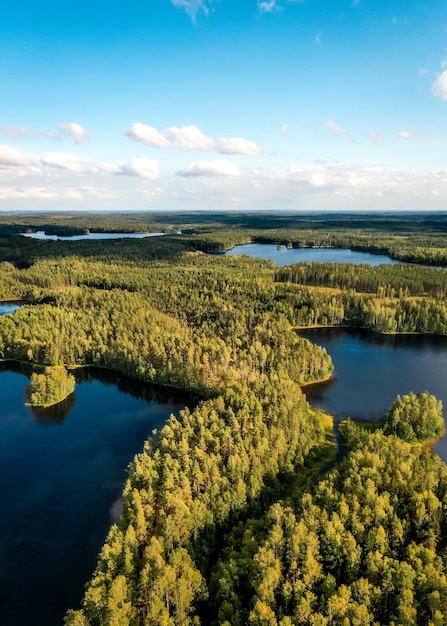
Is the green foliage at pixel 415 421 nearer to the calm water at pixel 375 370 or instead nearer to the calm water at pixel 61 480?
the calm water at pixel 375 370

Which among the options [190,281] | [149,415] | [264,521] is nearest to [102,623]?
[264,521]

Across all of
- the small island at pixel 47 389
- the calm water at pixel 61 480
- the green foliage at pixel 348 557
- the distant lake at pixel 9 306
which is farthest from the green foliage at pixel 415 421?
the distant lake at pixel 9 306

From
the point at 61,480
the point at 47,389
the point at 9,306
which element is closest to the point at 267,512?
the point at 61,480

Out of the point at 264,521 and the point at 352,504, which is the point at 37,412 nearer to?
the point at 264,521

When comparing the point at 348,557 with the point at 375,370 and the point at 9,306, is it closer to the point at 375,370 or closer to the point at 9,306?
the point at 375,370

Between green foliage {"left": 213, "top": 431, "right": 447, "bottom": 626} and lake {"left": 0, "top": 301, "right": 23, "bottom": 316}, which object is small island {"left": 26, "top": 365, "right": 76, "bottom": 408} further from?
lake {"left": 0, "top": 301, "right": 23, "bottom": 316}
